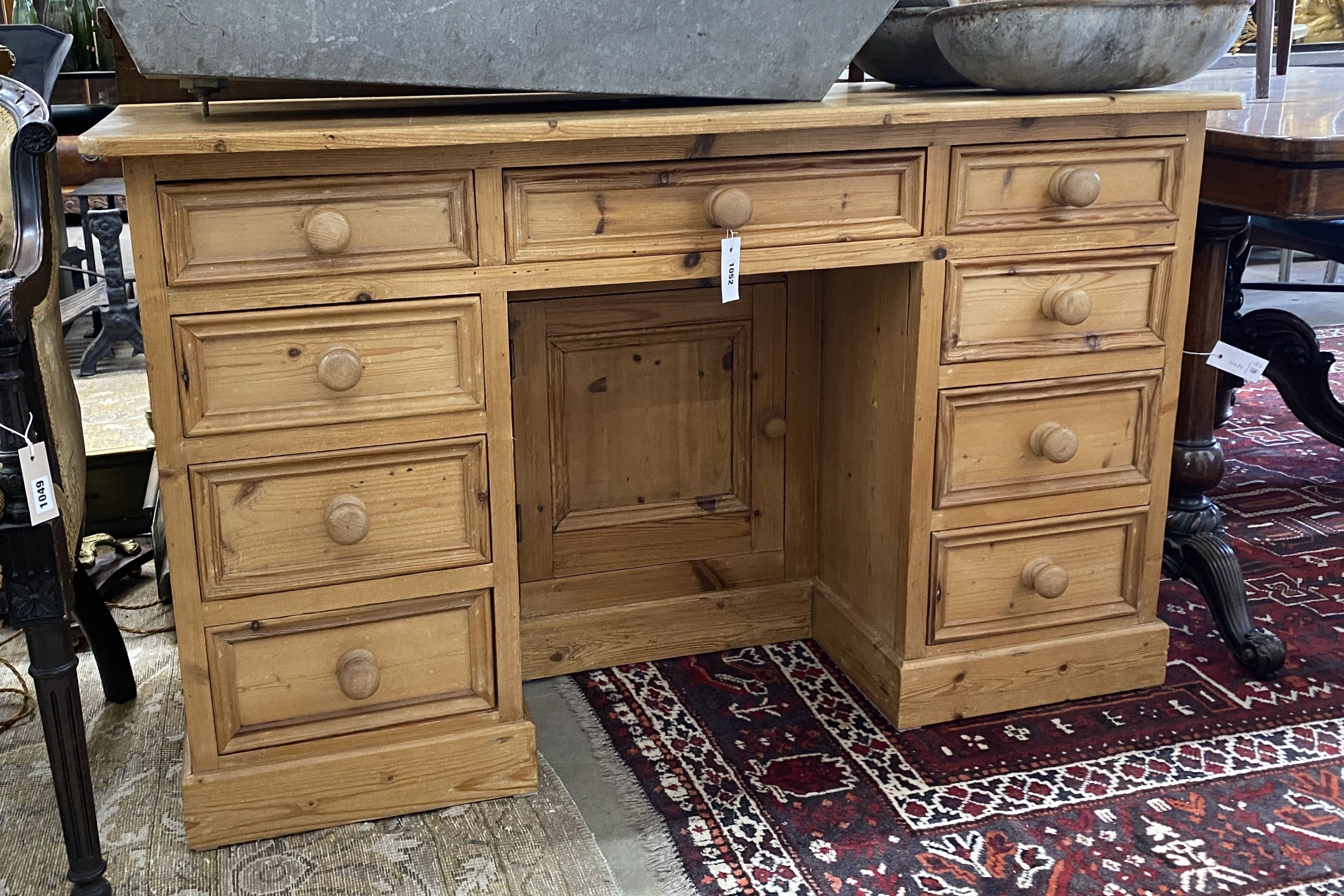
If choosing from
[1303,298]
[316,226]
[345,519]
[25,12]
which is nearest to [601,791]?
[345,519]

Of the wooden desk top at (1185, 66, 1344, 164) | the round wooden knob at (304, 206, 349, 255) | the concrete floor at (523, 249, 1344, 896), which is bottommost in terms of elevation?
the concrete floor at (523, 249, 1344, 896)

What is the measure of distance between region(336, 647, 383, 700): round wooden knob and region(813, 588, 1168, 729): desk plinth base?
0.76m

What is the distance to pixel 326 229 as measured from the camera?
4.72ft

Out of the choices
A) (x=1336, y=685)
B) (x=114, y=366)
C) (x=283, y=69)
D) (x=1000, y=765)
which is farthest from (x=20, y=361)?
(x=114, y=366)

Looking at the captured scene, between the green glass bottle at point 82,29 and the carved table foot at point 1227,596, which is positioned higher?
the green glass bottle at point 82,29

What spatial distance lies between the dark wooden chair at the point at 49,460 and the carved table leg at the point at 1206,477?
159 centimetres

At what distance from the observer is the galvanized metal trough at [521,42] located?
1440 mm

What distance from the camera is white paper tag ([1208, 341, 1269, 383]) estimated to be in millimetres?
1989

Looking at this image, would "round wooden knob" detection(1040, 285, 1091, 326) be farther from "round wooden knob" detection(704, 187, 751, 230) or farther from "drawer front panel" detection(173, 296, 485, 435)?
"drawer front panel" detection(173, 296, 485, 435)

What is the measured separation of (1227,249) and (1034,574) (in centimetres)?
63

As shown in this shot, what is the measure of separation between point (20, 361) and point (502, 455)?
21.8 inches

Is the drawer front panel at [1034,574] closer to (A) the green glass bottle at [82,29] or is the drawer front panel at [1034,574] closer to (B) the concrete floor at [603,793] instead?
(B) the concrete floor at [603,793]

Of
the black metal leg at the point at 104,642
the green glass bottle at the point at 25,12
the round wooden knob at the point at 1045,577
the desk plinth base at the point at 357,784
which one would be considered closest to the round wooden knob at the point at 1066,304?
the round wooden knob at the point at 1045,577

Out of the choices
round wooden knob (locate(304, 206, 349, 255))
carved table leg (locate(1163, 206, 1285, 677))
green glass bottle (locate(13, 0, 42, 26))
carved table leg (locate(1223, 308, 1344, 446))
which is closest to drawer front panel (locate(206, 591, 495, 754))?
round wooden knob (locate(304, 206, 349, 255))
